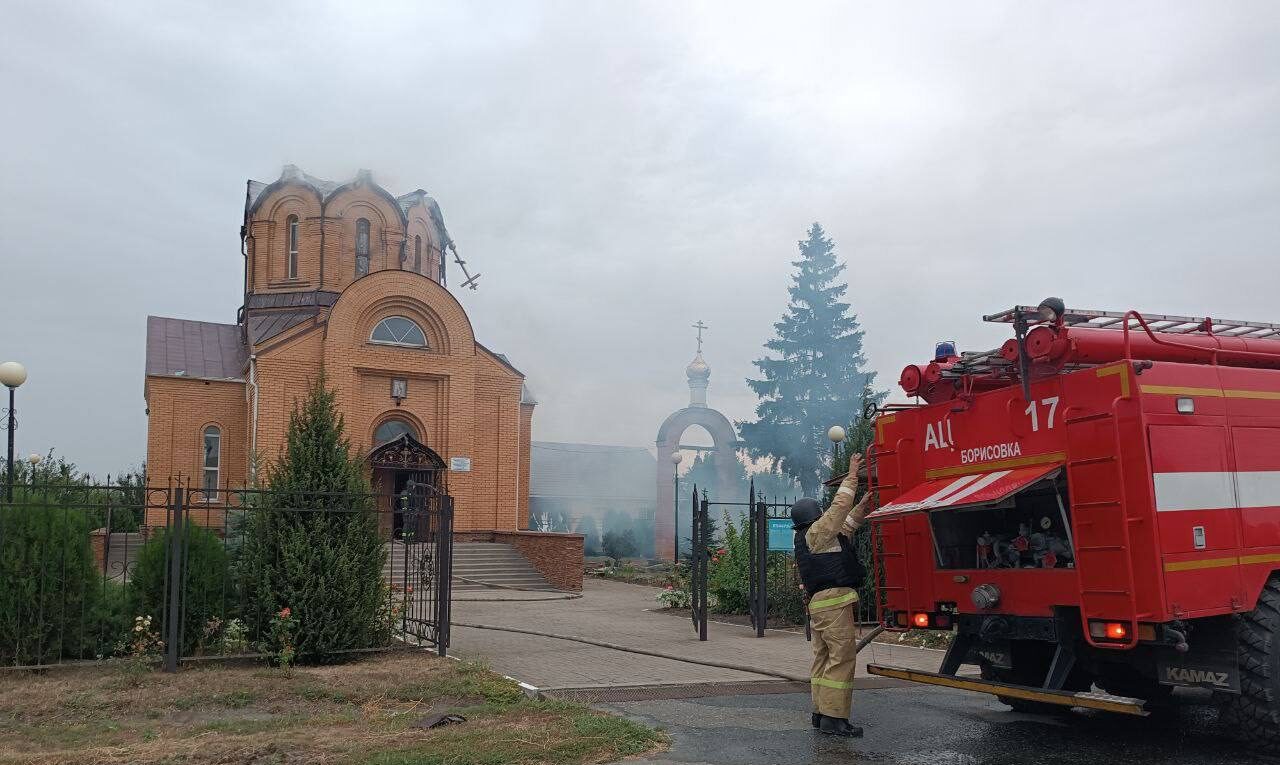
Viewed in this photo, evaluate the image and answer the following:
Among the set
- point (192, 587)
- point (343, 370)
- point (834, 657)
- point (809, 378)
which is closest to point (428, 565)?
point (192, 587)

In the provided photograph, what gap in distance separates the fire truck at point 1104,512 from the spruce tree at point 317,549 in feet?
17.6

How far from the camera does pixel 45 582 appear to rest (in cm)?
927

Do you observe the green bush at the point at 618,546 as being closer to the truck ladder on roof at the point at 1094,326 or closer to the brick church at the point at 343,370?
the brick church at the point at 343,370

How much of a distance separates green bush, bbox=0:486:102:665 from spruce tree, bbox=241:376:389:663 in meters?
1.50

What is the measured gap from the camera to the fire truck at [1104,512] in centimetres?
598

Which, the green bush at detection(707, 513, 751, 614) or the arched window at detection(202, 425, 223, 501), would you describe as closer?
the green bush at detection(707, 513, 751, 614)

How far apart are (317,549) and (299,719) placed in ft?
9.30

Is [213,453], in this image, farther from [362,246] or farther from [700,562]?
[700,562]

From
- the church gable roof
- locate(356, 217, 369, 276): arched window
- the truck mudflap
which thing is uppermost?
locate(356, 217, 369, 276): arched window

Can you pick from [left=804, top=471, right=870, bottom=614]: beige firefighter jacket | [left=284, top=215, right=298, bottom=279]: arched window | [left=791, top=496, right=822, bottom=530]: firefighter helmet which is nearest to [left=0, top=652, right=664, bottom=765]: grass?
[left=804, top=471, right=870, bottom=614]: beige firefighter jacket

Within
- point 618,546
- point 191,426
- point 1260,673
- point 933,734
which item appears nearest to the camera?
point 1260,673

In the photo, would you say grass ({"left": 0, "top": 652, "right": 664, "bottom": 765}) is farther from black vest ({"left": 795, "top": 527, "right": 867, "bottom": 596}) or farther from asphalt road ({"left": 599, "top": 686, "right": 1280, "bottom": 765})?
black vest ({"left": 795, "top": 527, "right": 867, "bottom": 596})

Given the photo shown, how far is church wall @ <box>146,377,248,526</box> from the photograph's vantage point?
2903 centimetres

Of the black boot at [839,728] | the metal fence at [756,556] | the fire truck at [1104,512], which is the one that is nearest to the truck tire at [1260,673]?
the fire truck at [1104,512]
